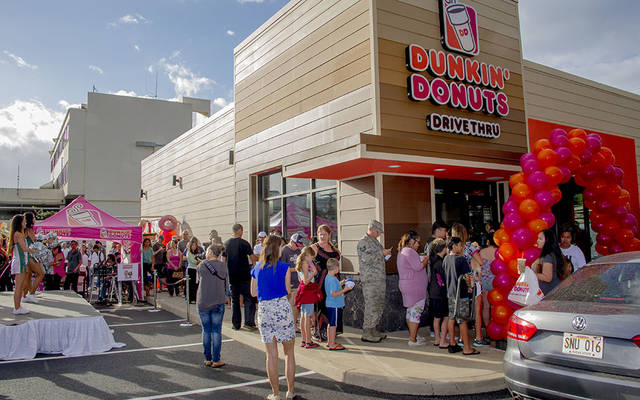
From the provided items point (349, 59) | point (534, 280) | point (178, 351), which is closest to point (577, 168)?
point (534, 280)

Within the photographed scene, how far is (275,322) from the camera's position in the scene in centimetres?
490

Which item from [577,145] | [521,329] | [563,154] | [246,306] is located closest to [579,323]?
[521,329]

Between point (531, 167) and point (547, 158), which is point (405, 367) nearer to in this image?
point (531, 167)

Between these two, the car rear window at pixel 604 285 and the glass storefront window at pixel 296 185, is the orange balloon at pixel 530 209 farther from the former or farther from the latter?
the glass storefront window at pixel 296 185

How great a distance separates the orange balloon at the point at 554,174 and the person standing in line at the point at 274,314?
14.9 ft

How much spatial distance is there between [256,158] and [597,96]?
9.43 metres

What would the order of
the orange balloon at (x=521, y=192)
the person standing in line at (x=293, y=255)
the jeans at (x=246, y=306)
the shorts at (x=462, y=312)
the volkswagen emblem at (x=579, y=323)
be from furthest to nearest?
the jeans at (x=246, y=306) → the person standing in line at (x=293, y=255) → the orange balloon at (x=521, y=192) → the shorts at (x=462, y=312) → the volkswagen emblem at (x=579, y=323)

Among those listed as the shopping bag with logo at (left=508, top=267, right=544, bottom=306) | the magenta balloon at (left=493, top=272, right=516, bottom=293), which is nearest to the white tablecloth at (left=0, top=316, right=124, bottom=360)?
the magenta balloon at (left=493, top=272, right=516, bottom=293)

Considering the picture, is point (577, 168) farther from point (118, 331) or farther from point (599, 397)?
point (118, 331)

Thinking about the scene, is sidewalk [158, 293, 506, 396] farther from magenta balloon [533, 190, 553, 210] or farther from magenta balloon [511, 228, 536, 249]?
magenta balloon [533, 190, 553, 210]

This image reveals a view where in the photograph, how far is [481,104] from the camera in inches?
368

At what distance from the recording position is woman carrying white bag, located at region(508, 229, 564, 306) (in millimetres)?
5598

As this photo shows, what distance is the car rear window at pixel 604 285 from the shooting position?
3.69 metres

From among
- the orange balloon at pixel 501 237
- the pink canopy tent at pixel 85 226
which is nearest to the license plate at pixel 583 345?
the orange balloon at pixel 501 237
